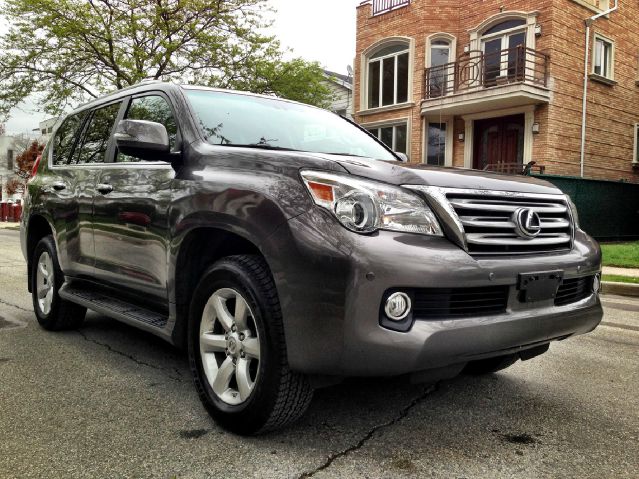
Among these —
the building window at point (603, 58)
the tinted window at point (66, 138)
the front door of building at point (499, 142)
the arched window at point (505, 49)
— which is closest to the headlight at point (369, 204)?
the tinted window at point (66, 138)

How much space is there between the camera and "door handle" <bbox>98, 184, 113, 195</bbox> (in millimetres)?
3676

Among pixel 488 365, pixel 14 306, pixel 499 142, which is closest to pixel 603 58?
pixel 499 142

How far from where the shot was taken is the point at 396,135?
62.1 feet

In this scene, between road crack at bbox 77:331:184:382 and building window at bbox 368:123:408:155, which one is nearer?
road crack at bbox 77:331:184:382

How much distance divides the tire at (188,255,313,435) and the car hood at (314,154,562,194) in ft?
1.97

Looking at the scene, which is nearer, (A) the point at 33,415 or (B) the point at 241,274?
(B) the point at 241,274

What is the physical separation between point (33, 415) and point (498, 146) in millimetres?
15971

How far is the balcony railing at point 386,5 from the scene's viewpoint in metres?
18.5

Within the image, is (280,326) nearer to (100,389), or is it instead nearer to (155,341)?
(100,389)

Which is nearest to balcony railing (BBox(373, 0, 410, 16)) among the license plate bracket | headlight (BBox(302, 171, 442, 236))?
the license plate bracket

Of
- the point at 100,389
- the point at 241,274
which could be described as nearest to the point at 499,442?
the point at 241,274

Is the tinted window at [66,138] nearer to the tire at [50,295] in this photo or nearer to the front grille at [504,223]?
the tire at [50,295]

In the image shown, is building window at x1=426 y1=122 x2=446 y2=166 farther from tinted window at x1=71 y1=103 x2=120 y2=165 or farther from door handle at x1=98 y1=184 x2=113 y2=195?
door handle at x1=98 y1=184 x2=113 y2=195

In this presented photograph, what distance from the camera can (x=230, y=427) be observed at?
2.62 metres
